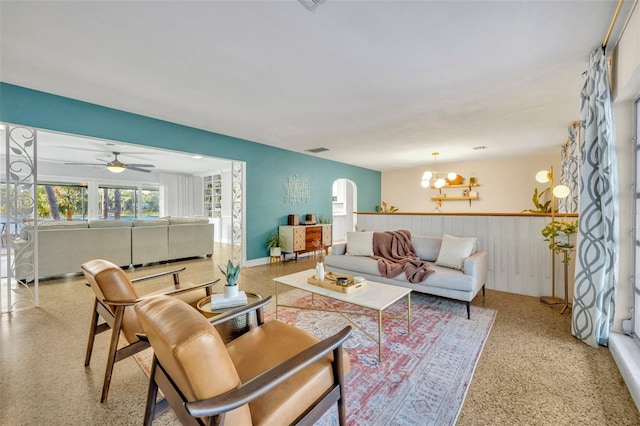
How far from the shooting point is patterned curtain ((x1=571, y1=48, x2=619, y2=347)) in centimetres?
217

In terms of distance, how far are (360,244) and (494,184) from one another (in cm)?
529

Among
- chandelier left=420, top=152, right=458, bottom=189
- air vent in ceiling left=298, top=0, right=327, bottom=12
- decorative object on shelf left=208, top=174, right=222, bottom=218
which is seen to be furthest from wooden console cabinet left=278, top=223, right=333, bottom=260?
air vent in ceiling left=298, top=0, right=327, bottom=12

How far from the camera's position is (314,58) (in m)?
2.41

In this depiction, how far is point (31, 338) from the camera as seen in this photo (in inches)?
96.2

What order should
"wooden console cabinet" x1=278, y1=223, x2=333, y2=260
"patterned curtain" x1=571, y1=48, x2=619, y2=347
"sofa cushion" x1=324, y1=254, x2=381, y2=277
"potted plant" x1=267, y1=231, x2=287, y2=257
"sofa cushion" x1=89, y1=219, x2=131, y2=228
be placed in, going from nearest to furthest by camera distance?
"patterned curtain" x1=571, y1=48, x2=619, y2=347, "sofa cushion" x1=324, y1=254, x2=381, y2=277, "sofa cushion" x1=89, y1=219, x2=131, y2=228, "potted plant" x1=267, y1=231, x2=287, y2=257, "wooden console cabinet" x1=278, y1=223, x2=333, y2=260

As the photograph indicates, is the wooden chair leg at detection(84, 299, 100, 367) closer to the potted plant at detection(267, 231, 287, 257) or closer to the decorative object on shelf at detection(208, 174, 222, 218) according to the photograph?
the potted plant at detection(267, 231, 287, 257)

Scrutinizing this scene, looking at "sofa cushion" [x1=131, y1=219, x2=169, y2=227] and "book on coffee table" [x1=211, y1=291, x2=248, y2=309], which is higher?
"sofa cushion" [x1=131, y1=219, x2=169, y2=227]

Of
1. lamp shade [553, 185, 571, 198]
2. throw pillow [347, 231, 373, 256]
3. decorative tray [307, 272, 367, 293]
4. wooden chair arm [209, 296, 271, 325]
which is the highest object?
lamp shade [553, 185, 571, 198]

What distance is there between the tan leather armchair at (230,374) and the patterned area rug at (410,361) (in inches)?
18.6

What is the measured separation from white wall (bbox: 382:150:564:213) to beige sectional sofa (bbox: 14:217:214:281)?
19.9 ft

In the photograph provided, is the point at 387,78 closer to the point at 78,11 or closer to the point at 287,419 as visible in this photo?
the point at 78,11

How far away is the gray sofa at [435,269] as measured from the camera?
2.90 metres

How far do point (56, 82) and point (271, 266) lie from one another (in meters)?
3.99

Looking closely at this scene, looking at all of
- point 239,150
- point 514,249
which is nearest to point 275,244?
point 239,150
